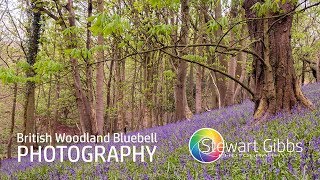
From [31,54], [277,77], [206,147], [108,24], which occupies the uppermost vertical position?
→ [31,54]

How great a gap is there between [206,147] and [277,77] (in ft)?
9.43

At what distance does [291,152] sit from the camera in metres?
3.81

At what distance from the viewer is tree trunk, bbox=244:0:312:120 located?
265 inches

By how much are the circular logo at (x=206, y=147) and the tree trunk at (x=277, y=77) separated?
144 cm

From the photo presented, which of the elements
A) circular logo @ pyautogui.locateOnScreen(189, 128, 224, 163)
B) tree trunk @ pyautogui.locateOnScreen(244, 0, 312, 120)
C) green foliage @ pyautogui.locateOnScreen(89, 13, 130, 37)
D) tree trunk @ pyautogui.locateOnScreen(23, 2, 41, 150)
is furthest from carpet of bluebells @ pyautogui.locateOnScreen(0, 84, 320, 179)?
tree trunk @ pyautogui.locateOnScreen(23, 2, 41, 150)

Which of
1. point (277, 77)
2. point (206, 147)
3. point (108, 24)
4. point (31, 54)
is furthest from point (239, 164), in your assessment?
point (31, 54)

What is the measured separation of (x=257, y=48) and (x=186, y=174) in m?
4.28

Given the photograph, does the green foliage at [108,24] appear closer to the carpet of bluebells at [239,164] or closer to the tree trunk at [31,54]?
the carpet of bluebells at [239,164]

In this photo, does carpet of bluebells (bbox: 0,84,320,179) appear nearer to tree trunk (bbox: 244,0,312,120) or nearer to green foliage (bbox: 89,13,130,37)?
tree trunk (bbox: 244,0,312,120)

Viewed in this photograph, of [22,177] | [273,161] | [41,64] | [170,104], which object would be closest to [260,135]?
[273,161]

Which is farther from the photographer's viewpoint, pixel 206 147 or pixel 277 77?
pixel 277 77

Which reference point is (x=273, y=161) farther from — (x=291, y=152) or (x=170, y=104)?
(x=170, y=104)

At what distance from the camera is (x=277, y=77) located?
693cm

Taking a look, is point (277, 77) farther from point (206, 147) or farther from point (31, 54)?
point (31, 54)
